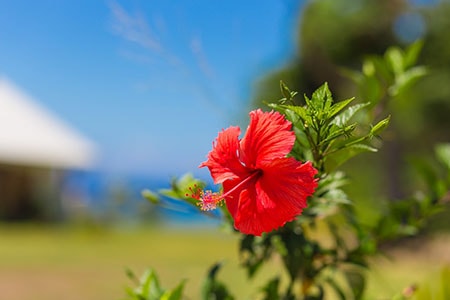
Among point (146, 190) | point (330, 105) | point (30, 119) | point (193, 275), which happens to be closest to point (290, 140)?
point (330, 105)

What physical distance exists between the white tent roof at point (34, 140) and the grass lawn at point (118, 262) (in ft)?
7.41

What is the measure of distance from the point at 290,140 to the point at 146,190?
33 cm

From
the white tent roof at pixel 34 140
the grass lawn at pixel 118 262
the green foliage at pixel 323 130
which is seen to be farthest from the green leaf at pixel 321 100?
the white tent roof at pixel 34 140

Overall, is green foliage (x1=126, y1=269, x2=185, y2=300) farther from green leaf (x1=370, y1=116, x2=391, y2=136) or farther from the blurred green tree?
the blurred green tree

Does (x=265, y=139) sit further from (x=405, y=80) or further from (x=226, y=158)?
(x=405, y=80)

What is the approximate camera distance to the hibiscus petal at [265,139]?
20.5 inches

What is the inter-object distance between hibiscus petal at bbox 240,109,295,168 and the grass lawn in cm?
215

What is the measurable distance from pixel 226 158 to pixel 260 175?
31 mm

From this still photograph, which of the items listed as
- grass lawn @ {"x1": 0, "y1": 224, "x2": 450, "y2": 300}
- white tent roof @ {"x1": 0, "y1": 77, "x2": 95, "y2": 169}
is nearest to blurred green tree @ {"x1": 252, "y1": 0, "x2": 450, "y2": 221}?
grass lawn @ {"x1": 0, "y1": 224, "x2": 450, "y2": 300}

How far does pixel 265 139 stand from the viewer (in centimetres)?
53

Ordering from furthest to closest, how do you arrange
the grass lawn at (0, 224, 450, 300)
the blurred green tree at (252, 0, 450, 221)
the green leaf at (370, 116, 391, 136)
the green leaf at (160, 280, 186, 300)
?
1. the blurred green tree at (252, 0, 450, 221)
2. the grass lawn at (0, 224, 450, 300)
3. the green leaf at (160, 280, 186, 300)
4. the green leaf at (370, 116, 391, 136)

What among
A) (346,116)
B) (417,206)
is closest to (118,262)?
(417,206)

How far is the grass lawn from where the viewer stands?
13.6 feet

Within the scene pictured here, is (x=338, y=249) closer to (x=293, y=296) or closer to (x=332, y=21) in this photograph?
(x=293, y=296)
